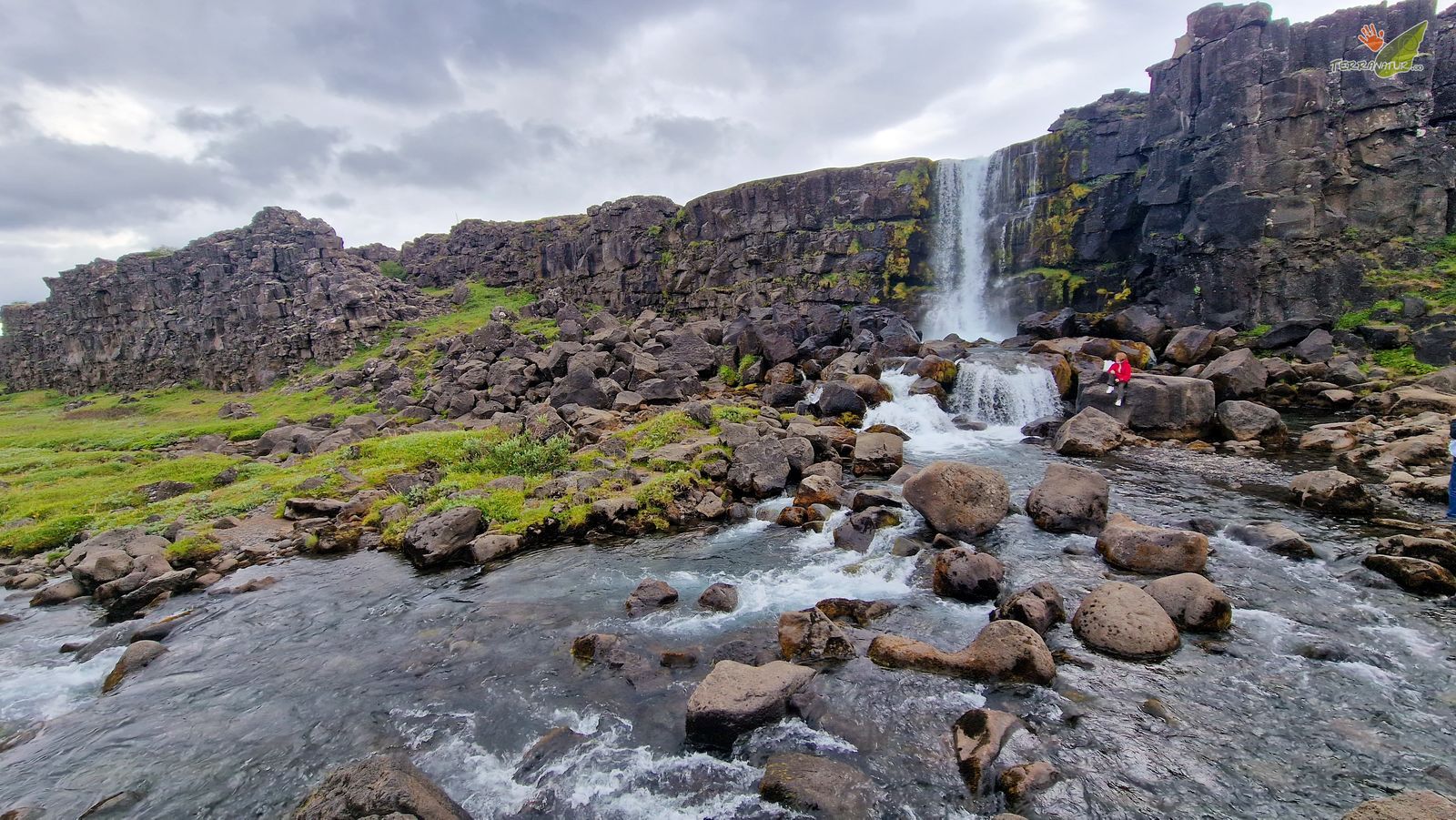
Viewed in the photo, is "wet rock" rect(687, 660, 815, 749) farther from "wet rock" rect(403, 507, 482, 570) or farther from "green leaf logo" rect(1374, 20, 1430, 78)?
"green leaf logo" rect(1374, 20, 1430, 78)

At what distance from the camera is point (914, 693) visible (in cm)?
813

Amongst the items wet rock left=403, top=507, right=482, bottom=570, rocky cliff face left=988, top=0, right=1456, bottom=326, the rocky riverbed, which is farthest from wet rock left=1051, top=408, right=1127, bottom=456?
wet rock left=403, top=507, right=482, bottom=570

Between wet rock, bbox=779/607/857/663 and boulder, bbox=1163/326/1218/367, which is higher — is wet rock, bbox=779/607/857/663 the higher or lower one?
the lower one

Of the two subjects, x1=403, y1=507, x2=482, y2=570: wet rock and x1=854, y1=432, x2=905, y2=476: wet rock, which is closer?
x1=403, y1=507, x2=482, y2=570: wet rock

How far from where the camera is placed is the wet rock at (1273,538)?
11.4 meters

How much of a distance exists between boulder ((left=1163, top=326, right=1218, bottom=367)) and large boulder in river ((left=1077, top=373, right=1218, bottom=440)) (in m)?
6.11

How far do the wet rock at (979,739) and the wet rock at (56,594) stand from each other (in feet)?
57.1

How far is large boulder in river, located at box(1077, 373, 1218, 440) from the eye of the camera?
2069cm

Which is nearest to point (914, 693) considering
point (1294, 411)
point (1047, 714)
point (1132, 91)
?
point (1047, 714)

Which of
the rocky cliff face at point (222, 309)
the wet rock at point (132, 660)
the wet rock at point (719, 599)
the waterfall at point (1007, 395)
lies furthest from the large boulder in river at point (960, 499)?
the rocky cliff face at point (222, 309)

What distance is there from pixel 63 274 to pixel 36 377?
42.0ft

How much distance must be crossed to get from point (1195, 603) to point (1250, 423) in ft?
46.8

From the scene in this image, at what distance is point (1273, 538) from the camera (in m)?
11.7

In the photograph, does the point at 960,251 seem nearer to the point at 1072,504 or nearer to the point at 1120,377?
the point at 1120,377
